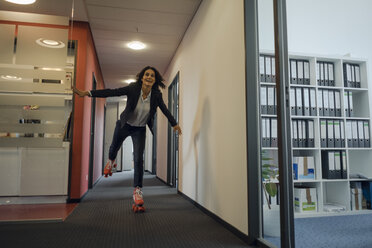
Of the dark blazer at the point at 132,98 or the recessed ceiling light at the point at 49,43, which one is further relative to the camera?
the dark blazer at the point at 132,98

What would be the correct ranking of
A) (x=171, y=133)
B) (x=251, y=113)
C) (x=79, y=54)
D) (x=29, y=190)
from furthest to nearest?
(x=171, y=133)
(x=79, y=54)
(x=29, y=190)
(x=251, y=113)

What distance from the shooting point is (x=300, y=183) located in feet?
9.91

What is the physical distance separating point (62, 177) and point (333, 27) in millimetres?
3348

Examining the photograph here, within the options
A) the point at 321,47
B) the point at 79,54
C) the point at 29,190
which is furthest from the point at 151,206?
the point at 321,47

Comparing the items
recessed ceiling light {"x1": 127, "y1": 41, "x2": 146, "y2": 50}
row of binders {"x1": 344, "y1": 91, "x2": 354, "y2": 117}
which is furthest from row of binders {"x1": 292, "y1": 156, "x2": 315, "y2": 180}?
recessed ceiling light {"x1": 127, "y1": 41, "x2": 146, "y2": 50}

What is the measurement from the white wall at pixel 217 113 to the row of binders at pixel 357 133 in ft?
4.89

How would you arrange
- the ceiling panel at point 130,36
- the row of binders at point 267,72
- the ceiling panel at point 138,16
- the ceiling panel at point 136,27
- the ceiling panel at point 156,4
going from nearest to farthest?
the row of binders at point 267,72 < the ceiling panel at point 156,4 < the ceiling panel at point 138,16 < the ceiling panel at point 136,27 < the ceiling panel at point 130,36

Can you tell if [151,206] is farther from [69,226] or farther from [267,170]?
[267,170]

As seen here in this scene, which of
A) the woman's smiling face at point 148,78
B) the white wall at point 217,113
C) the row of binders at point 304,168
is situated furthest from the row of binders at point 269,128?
the woman's smiling face at point 148,78

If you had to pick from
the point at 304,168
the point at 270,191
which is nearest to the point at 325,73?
the point at 304,168

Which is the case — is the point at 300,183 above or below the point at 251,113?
below

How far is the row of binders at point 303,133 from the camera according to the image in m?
2.85

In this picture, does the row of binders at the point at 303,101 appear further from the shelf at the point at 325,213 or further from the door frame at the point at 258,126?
the door frame at the point at 258,126

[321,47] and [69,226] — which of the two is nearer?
[69,226]
